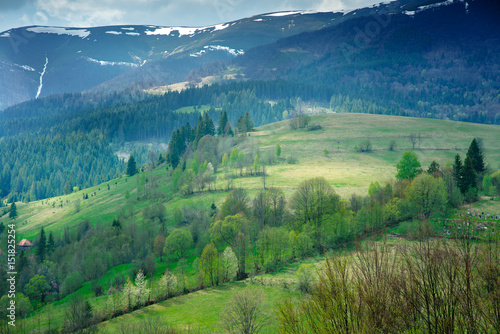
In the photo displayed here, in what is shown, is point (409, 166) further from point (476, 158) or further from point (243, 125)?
point (243, 125)

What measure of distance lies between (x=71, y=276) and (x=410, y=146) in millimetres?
126646

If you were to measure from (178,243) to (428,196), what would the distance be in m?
54.4

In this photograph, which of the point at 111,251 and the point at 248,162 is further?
the point at 248,162

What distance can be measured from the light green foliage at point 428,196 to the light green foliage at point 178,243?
4932 cm

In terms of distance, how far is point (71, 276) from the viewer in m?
71.2

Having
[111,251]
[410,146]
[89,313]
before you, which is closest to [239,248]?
[89,313]

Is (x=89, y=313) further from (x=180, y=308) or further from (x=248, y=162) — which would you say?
(x=248, y=162)

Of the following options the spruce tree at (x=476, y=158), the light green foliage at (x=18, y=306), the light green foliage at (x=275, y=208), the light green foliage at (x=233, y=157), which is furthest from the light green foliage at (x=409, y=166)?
the light green foliage at (x=18, y=306)

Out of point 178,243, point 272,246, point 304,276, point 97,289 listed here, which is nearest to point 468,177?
point 272,246

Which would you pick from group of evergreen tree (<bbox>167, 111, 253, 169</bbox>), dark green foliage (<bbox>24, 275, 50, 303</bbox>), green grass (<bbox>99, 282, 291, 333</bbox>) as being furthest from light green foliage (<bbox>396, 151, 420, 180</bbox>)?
dark green foliage (<bbox>24, 275, 50, 303</bbox>)

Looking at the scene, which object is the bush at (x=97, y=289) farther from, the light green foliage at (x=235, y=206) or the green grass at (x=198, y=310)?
the light green foliage at (x=235, y=206)

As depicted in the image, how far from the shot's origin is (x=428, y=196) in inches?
2505

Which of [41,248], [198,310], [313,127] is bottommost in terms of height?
[198,310]

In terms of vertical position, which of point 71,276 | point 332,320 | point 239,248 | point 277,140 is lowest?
point 71,276
